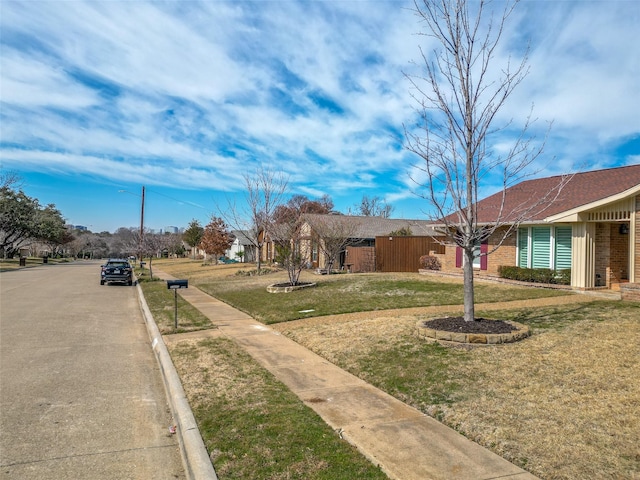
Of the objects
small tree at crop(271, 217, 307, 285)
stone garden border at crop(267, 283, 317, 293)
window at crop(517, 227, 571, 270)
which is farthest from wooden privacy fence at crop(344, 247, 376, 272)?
window at crop(517, 227, 571, 270)

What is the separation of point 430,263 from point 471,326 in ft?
50.7

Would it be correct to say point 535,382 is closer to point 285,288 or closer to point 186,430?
point 186,430

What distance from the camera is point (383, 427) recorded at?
493 cm

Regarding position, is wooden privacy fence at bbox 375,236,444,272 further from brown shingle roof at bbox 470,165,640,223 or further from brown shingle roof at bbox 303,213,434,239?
brown shingle roof at bbox 303,213,434,239

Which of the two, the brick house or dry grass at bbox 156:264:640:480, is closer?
dry grass at bbox 156:264:640:480

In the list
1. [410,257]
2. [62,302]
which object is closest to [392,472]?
[62,302]

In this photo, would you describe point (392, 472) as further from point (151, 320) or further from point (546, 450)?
point (151, 320)

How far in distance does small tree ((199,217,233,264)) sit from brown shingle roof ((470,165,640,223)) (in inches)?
1204

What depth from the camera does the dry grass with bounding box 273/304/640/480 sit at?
4.11 m

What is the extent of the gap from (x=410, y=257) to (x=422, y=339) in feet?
59.3

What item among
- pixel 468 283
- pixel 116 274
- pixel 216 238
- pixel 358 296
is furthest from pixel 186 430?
pixel 216 238

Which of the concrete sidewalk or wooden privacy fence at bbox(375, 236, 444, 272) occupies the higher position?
wooden privacy fence at bbox(375, 236, 444, 272)

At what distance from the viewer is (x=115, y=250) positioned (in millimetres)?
109312

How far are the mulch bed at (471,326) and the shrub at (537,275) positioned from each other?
26.8 ft
